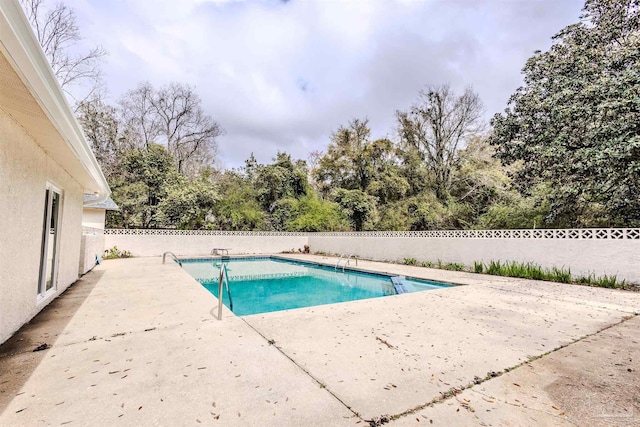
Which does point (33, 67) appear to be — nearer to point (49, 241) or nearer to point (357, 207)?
point (49, 241)

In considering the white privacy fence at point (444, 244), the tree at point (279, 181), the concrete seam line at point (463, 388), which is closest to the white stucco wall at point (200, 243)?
the white privacy fence at point (444, 244)

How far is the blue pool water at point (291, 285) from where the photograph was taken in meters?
6.77

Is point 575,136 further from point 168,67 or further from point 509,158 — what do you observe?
point 168,67

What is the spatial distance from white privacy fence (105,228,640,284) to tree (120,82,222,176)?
7984mm

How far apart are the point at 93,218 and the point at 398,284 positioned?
12442mm

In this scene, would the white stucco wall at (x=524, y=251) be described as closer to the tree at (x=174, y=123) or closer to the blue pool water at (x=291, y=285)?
the blue pool water at (x=291, y=285)

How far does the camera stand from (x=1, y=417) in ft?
5.70

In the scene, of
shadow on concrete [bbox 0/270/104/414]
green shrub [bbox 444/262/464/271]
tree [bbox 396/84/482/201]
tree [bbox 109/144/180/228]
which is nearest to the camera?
shadow on concrete [bbox 0/270/104/414]

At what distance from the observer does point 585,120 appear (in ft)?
27.3

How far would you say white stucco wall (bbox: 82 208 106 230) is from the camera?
12214mm

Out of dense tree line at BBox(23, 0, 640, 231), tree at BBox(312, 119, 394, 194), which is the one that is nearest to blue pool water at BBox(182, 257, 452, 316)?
dense tree line at BBox(23, 0, 640, 231)

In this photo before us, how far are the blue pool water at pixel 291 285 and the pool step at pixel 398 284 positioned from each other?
4.0 inches

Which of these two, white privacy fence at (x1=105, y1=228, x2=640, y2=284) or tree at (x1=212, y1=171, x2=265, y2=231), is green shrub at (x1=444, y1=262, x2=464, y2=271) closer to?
white privacy fence at (x1=105, y1=228, x2=640, y2=284)

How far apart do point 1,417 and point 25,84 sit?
81.8 inches
